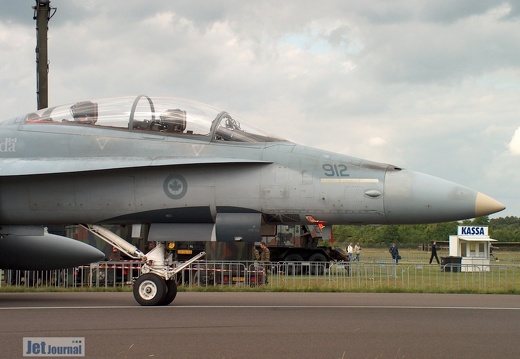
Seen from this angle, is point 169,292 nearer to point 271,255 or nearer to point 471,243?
point 271,255

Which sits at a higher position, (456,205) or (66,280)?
(456,205)

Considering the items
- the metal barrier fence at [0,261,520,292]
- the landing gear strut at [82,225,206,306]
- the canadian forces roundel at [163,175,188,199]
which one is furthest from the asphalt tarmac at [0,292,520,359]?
the metal barrier fence at [0,261,520,292]

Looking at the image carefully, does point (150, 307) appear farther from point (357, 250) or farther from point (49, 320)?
point (357, 250)

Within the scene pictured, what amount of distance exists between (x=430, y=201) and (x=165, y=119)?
406 centimetres

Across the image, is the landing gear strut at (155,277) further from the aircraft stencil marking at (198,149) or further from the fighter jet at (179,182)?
the aircraft stencil marking at (198,149)

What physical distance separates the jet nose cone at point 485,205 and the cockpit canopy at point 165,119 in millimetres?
3029

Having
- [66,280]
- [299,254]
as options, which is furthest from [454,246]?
[66,280]

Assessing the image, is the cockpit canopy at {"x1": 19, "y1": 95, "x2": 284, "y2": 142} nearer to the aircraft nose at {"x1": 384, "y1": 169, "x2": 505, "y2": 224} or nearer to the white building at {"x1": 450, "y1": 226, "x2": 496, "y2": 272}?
the aircraft nose at {"x1": 384, "y1": 169, "x2": 505, "y2": 224}

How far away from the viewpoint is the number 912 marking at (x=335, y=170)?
11.5 metres

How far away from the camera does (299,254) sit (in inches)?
1200

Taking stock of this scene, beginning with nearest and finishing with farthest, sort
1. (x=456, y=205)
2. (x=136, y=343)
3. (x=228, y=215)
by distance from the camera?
(x=136, y=343) < (x=456, y=205) < (x=228, y=215)

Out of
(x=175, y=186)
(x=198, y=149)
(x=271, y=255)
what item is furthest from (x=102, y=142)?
(x=271, y=255)

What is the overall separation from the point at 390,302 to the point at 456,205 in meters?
3.28

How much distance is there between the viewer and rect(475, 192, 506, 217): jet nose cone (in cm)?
1101
